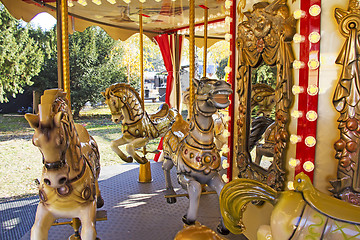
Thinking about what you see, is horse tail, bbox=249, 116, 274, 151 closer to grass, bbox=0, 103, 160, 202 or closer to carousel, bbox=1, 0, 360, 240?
carousel, bbox=1, 0, 360, 240

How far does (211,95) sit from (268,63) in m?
0.52

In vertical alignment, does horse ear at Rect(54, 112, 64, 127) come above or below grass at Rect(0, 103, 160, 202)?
above

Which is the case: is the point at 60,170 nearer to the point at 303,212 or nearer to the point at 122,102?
the point at 303,212

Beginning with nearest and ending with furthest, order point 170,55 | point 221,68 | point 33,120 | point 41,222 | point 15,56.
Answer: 1. point 33,120
2. point 41,222
3. point 170,55
4. point 15,56
5. point 221,68

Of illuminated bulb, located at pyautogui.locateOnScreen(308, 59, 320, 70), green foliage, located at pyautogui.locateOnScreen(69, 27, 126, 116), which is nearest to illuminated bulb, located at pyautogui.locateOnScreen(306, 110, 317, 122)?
illuminated bulb, located at pyautogui.locateOnScreen(308, 59, 320, 70)

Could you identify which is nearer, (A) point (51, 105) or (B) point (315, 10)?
(A) point (51, 105)

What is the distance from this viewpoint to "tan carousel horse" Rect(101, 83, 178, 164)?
12.2 feet

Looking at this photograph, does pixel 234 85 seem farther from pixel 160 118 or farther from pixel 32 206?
pixel 32 206

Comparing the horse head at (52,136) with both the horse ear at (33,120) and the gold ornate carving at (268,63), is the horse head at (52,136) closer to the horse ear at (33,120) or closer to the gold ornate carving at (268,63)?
the horse ear at (33,120)

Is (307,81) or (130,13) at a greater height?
(130,13)

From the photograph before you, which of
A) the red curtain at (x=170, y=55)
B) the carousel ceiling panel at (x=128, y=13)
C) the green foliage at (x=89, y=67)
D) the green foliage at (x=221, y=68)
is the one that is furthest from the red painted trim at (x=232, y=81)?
the green foliage at (x=221, y=68)

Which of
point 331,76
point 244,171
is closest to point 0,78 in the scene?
point 244,171

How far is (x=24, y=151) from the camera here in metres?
6.57

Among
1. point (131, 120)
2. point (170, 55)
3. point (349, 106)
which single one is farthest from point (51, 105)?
point (170, 55)
